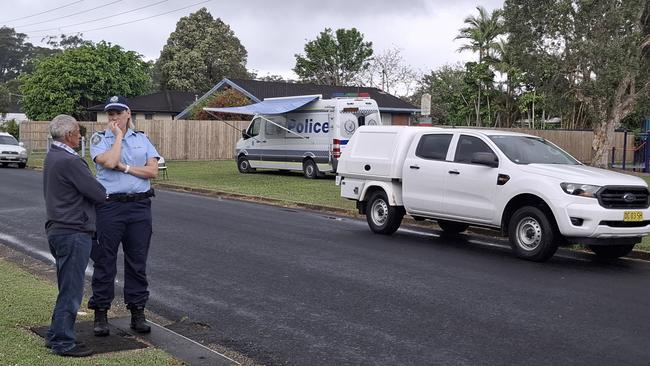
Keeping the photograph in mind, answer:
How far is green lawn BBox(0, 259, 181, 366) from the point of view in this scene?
5.12 metres

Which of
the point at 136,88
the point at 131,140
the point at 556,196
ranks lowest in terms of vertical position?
the point at 556,196

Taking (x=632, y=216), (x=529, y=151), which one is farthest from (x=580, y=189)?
(x=529, y=151)

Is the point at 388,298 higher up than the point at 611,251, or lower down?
lower down

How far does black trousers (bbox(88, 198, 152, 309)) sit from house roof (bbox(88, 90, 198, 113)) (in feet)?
146

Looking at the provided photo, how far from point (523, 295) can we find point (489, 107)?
4097 centimetres

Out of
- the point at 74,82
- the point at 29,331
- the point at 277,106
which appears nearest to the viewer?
the point at 29,331

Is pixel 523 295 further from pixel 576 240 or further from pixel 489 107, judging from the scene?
pixel 489 107

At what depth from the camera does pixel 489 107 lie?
4756cm

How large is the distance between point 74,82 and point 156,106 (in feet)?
18.8

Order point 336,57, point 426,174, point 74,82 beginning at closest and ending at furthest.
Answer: point 426,174, point 74,82, point 336,57

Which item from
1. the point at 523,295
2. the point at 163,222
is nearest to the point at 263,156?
the point at 163,222

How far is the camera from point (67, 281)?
17.5 ft

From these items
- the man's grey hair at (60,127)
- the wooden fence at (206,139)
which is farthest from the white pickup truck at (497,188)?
the wooden fence at (206,139)

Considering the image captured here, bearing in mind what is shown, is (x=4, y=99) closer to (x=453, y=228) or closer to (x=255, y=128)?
(x=255, y=128)
